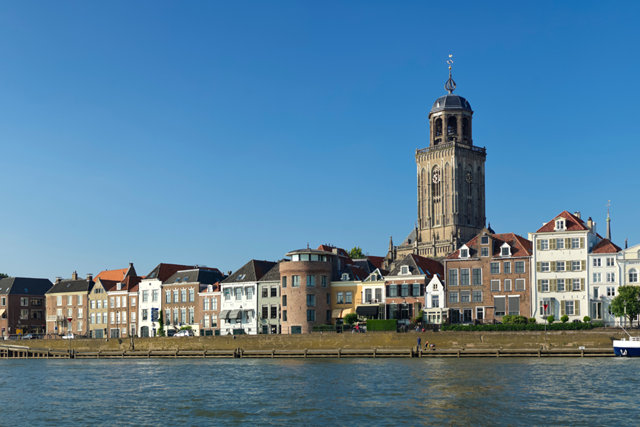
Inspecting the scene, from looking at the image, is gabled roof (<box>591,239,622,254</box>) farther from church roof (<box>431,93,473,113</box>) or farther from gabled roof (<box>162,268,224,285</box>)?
church roof (<box>431,93,473,113</box>)

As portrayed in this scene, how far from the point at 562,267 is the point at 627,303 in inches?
381

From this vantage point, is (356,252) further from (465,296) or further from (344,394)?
(344,394)

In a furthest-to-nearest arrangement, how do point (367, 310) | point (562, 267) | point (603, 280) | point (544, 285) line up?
point (367, 310) < point (544, 285) < point (562, 267) < point (603, 280)

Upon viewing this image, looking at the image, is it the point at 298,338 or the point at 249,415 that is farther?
the point at 298,338

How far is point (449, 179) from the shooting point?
146 metres

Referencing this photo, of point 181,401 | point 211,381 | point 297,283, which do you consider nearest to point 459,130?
point 297,283

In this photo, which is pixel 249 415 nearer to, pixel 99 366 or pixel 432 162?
pixel 99 366

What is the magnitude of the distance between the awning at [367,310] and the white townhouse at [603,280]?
2415cm

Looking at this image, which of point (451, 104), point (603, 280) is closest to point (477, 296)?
point (603, 280)

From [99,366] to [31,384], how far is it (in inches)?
764

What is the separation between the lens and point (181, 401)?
48562mm

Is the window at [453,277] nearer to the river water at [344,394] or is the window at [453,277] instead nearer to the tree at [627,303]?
the tree at [627,303]

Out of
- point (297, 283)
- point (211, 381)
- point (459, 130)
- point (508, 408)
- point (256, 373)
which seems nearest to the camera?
point (508, 408)

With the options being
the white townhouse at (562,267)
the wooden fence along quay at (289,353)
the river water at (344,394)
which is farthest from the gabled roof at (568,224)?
the river water at (344,394)
